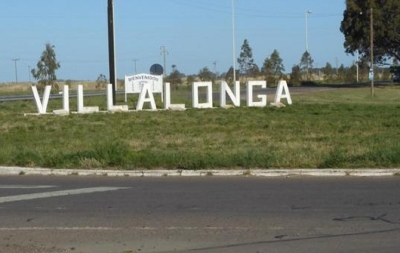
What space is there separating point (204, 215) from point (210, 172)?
5267 mm

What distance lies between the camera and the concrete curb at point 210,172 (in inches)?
596

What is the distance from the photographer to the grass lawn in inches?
656

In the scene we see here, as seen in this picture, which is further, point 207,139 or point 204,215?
point 207,139

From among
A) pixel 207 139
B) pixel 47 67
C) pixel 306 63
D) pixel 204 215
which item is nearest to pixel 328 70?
pixel 306 63

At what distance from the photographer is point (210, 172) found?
1571 cm

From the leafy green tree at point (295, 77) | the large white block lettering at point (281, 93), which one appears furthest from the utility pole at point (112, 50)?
the leafy green tree at point (295, 77)

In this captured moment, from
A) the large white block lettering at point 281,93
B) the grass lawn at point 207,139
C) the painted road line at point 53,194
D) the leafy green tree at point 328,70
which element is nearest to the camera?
the painted road line at point 53,194

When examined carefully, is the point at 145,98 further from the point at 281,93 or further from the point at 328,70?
the point at 328,70

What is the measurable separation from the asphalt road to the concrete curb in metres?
0.55

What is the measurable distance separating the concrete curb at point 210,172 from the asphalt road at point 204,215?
0.55m

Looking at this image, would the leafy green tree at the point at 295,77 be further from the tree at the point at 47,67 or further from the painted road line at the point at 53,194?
the painted road line at the point at 53,194

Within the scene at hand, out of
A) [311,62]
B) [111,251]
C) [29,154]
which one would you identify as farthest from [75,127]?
[311,62]

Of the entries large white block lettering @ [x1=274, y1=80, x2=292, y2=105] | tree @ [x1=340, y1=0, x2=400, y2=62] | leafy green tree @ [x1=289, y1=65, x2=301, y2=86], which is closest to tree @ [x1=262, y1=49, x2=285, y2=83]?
leafy green tree @ [x1=289, y1=65, x2=301, y2=86]

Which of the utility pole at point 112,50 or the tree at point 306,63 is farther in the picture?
the tree at point 306,63
